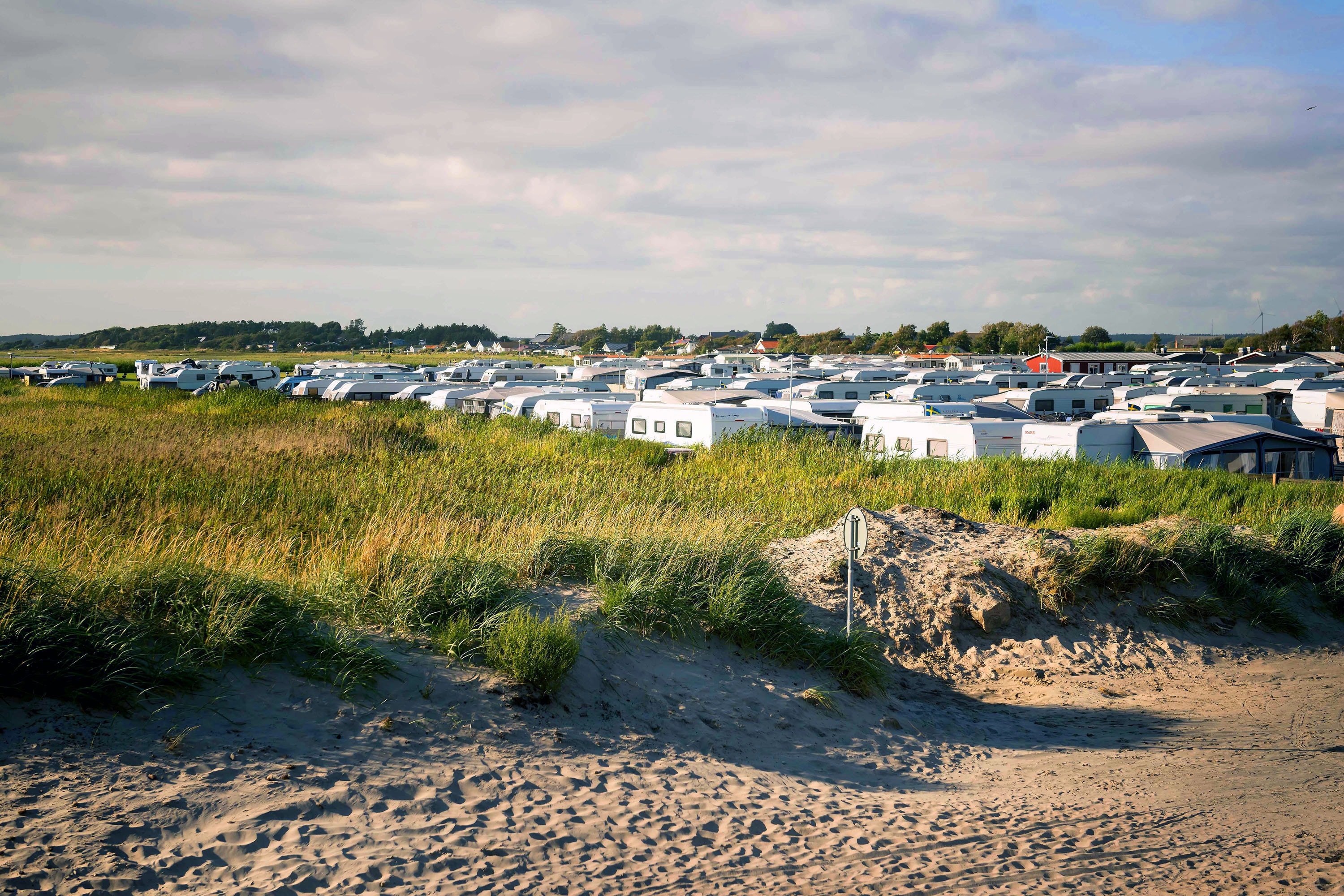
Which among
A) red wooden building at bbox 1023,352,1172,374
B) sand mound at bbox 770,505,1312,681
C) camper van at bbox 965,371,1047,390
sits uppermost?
red wooden building at bbox 1023,352,1172,374

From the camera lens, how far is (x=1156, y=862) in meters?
5.21

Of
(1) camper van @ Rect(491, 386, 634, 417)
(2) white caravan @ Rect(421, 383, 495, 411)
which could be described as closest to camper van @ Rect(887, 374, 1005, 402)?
(1) camper van @ Rect(491, 386, 634, 417)

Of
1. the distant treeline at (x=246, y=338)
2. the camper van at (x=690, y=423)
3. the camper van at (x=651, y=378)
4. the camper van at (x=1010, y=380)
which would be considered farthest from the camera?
the distant treeline at (x=246, y=338)

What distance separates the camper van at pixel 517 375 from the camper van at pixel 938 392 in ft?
62.4

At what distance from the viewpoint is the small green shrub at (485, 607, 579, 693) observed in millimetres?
6348

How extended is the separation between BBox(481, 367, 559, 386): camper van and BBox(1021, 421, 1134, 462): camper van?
27190 mm

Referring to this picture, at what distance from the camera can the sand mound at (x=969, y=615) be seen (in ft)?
31.8

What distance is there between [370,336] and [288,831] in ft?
538

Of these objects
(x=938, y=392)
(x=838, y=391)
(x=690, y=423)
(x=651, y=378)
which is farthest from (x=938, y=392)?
(x=690, y=423)

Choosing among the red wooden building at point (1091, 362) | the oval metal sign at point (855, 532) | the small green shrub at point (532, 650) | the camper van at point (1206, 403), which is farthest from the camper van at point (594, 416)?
the red wooden building at point (1091, 362)

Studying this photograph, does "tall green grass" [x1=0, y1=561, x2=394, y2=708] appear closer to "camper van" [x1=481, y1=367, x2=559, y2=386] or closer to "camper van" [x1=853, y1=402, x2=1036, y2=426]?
"camper van" [x1=853, y1=402, x2=1036, y2=426]

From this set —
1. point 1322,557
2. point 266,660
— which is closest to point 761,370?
point 1322,557

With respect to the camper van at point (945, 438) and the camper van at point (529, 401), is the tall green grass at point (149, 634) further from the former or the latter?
the camper van at point (529, 401)

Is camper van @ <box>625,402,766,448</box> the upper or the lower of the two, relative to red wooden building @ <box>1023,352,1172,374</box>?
lower
